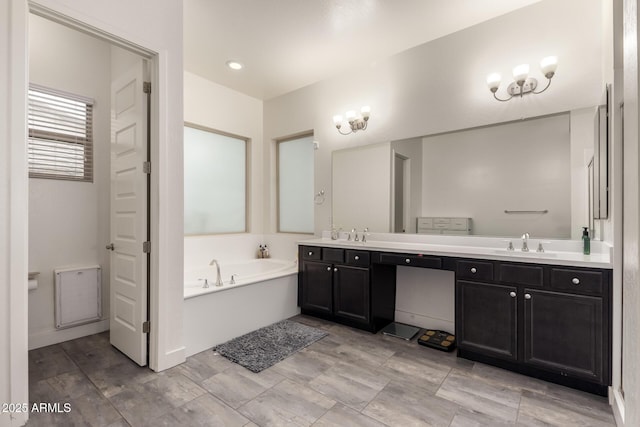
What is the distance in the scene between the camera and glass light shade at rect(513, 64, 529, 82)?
8.14 feet

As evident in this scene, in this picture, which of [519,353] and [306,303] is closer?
[519,353]

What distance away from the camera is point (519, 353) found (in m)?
2.14

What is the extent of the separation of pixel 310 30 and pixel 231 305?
263 cm

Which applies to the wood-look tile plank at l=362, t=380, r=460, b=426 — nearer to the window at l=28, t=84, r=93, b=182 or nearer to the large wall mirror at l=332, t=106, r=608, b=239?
the large wall mirror at l=332, t=106, r=608, b=239

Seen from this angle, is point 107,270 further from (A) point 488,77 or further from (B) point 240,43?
(A) point 488,77

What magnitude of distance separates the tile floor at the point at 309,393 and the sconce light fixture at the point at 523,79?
2.21m

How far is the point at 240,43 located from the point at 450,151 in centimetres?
231

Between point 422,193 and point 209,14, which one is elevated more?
point 209,14

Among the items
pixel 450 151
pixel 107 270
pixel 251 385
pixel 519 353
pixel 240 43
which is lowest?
pixel 251 385

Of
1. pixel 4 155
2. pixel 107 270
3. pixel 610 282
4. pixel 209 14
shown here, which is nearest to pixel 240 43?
pixel 209 14

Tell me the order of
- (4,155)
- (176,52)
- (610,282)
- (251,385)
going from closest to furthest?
(4,155) → (610,282) → (251,385) → (176,52)

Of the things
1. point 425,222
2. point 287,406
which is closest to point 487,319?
point 425,222

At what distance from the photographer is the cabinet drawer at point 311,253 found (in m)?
3.35

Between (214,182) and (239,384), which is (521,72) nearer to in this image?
(239,384)
